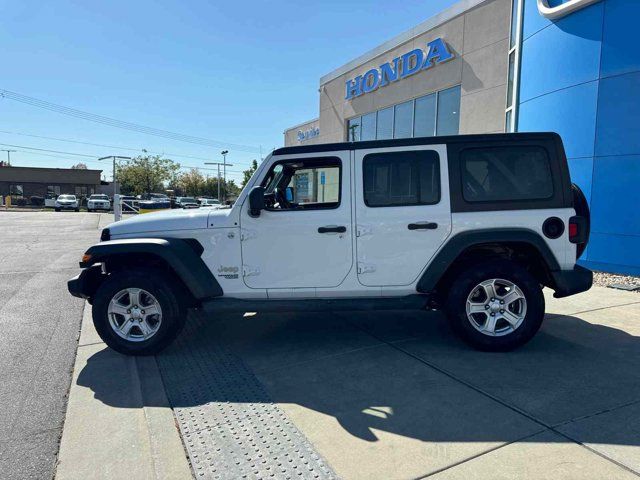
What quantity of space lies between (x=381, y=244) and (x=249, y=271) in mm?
1305

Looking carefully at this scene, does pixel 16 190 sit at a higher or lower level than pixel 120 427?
higher

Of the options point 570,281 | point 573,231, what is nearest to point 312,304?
point 570,281

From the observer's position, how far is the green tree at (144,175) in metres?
68.0

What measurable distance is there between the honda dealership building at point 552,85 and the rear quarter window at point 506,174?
430 cm

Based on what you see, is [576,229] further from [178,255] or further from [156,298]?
[156,298]

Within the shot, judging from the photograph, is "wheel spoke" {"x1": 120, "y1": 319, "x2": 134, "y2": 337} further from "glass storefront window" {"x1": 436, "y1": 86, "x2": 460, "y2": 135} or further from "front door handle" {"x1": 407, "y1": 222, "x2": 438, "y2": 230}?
"glass storefront window" {"x1": 436, "y1": 86, "x2": 460, "y2": 135}

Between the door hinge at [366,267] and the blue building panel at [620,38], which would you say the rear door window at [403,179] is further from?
the blue building panel at [620,38]

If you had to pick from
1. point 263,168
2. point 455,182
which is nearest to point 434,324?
point 455,182

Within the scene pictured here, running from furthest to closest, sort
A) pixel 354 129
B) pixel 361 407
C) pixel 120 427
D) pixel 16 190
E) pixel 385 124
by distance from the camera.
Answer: pixel 16 190, pixel 354 129, pixel 385 124, pixel 361 407, pixel 120 427

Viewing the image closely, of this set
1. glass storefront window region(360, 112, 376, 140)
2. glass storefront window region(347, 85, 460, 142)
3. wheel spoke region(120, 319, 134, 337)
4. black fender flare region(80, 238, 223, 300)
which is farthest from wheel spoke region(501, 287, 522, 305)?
glass storefront window region(360, 112, 376, 140)

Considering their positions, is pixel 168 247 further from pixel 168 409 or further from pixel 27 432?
pixel 27 432

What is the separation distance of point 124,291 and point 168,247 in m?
0.65

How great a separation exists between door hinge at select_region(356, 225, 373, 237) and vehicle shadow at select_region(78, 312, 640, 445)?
1.17m

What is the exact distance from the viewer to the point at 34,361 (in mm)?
3979
